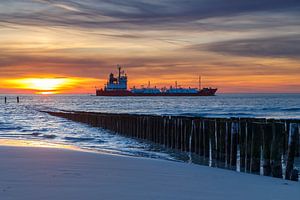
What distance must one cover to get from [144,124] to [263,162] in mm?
12213

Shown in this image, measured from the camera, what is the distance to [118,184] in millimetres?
5566

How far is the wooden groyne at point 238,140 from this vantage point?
451 inches

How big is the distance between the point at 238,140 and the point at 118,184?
8513 mm

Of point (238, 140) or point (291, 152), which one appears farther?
point (238, 140)

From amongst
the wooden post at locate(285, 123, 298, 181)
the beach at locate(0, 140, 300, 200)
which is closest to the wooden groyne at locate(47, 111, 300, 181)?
the wooden post at locate(285, 123, 298, 181)

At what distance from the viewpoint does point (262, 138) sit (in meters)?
12.0

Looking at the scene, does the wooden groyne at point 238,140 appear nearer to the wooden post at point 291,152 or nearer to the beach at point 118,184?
the wooden post at point 291,152

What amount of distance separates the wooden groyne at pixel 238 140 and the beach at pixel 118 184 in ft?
15.1

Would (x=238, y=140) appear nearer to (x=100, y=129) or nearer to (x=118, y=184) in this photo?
(x=118, y=184)

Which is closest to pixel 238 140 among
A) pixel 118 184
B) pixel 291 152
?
pixel 291 152

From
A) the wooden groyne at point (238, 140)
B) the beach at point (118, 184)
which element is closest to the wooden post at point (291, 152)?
the wooden groyne at point (238, 140)

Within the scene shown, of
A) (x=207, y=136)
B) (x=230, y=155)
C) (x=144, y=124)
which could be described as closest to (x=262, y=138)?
(x=230, y=155)

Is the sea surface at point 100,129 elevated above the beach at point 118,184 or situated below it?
below

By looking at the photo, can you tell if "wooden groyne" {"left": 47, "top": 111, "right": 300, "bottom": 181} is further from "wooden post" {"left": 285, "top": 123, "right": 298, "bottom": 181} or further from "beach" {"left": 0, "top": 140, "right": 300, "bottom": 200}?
"beach" {"left": 0, "top": 140, "right": 300, "bottom": 200}
